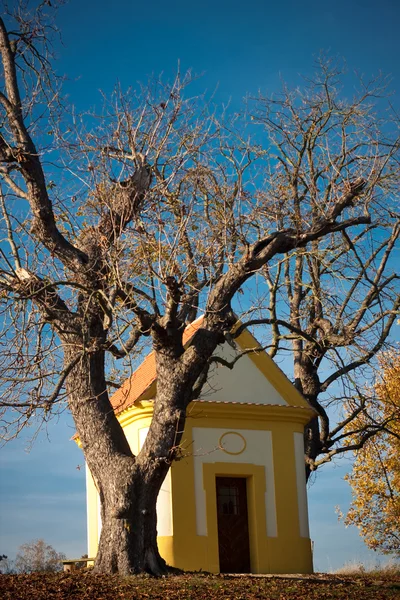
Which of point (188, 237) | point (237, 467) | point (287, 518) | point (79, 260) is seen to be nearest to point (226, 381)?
point (237, 467)

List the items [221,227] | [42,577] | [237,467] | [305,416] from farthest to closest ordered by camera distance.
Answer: [305,416]
[237,467]
[221,227]
[42,577]

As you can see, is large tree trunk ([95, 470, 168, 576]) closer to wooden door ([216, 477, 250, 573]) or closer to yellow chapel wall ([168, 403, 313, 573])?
yellow chapel wall ([168, 403, 313, 573])

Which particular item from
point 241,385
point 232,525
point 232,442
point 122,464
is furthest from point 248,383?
point 122,464

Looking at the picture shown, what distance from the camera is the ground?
1091 cm

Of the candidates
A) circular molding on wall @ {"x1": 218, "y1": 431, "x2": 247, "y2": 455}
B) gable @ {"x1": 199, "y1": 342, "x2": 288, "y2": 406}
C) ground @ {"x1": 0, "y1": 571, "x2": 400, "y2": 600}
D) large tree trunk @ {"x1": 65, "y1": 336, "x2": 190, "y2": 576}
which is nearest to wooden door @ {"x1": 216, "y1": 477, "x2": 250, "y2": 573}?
circular molding on wall @ {"x1": 218, "y1": 431, "x2": 247, "y2": 455}

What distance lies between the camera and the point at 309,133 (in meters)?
21.6

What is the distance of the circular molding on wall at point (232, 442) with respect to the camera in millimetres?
18000

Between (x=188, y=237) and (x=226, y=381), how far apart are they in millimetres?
4709

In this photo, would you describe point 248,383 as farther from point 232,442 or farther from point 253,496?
point 253,496

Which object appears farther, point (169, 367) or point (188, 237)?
point (188, 237)

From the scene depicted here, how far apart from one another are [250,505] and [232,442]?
4.93ft

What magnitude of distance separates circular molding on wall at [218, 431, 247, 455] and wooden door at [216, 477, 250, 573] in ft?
2.29

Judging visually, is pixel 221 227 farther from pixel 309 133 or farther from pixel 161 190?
pixel 309 133

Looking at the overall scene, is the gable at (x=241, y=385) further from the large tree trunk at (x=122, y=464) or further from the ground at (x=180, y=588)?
the ground at (x=180, y=588)
